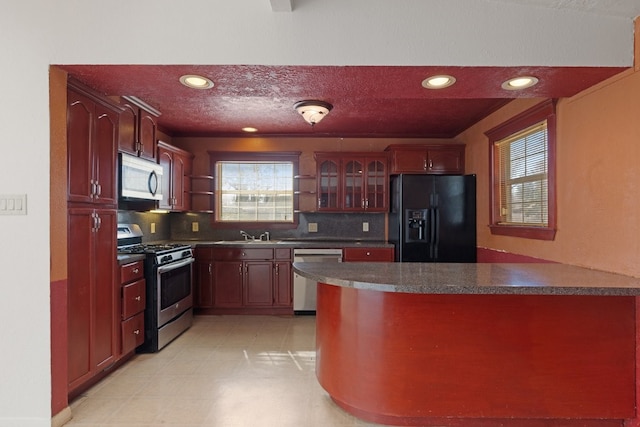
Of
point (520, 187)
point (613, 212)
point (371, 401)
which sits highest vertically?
point (520, 187)

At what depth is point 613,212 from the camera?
2.11 m

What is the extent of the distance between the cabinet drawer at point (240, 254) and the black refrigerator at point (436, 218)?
5.21 feet

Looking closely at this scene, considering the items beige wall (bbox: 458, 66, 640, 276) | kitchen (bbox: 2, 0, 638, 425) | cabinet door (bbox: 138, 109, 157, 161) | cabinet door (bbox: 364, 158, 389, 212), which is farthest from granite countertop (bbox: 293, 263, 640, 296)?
cabinet door (bbox: 364, 158, 389, 212)

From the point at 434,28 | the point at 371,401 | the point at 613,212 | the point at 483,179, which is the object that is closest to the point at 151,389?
the point at 371,401

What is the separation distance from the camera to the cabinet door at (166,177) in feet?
12.9

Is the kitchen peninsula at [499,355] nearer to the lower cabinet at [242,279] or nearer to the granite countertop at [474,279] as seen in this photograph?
the granite countertop at [474,279]

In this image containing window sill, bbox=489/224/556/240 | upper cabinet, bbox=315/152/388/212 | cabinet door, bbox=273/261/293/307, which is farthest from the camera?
upper cabinet, bbox=315/152/388/212

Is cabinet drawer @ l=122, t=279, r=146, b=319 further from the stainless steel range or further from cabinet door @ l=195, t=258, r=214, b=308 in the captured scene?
cabinet door @ l=195, t=258, r=214, b=308

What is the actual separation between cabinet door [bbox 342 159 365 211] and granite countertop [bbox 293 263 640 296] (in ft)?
7.62

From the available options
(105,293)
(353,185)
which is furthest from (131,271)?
(353,185)

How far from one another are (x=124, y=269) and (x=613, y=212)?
330 centimetres

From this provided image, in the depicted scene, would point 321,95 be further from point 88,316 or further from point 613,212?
point 88,316

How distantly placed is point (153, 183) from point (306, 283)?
199 cm

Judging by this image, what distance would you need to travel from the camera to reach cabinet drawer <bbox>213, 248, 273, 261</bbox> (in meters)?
4.35
